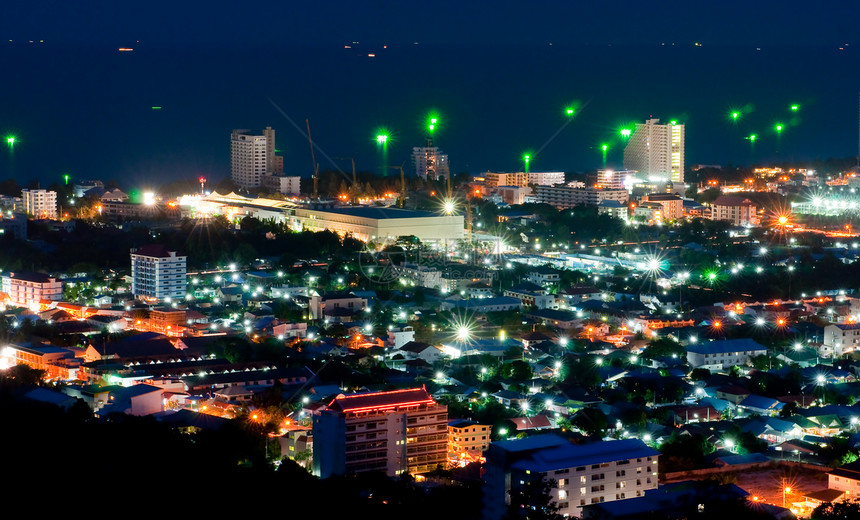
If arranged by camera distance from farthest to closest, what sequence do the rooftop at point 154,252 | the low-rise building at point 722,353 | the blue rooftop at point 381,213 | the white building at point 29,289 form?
the blue rooftop at point 381,213 < the rooftop at point 154,252 < the white building at point 29,289 < the low-rise building at point 722,353

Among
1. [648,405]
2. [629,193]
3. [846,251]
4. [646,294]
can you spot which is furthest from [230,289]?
[629,193]

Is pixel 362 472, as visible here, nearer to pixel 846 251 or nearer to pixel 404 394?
pixel 404 394

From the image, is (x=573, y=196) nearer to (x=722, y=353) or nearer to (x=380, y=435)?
(x=722, y=353)

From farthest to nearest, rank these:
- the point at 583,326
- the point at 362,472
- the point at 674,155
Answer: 1. the point at 674,155
2. the point at 583,326
3. the point at 362,472

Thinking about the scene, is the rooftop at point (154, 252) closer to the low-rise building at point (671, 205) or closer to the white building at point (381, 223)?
the white building at point (381, 223)

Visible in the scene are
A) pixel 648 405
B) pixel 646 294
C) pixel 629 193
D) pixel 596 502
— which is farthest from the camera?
pixel 629 193

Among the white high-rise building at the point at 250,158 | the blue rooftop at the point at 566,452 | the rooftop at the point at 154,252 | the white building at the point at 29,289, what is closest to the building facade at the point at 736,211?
the white high-rise building at the point at 250,158

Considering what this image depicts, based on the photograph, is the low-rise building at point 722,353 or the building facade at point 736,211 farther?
the building facade at point 736,211
